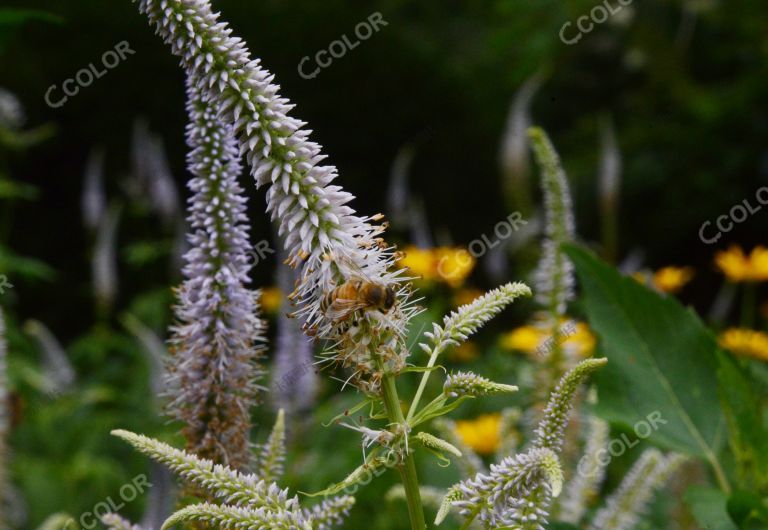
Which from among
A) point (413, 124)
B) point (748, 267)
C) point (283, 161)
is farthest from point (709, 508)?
point (413, 124)

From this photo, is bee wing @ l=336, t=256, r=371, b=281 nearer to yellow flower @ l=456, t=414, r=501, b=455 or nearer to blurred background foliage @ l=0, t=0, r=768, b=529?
yellow flower @ l=456, t=414, r=501, b=455

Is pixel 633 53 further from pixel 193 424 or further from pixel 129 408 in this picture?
pixel 193 424

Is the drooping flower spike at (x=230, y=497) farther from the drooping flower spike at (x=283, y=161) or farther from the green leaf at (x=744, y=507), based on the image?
the green leaf at (x=744, y=507)

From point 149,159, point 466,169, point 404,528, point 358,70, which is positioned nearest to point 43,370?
point 149,159

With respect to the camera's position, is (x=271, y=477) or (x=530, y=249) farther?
(x=530, y=249)

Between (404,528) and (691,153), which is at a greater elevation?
(404,528)
